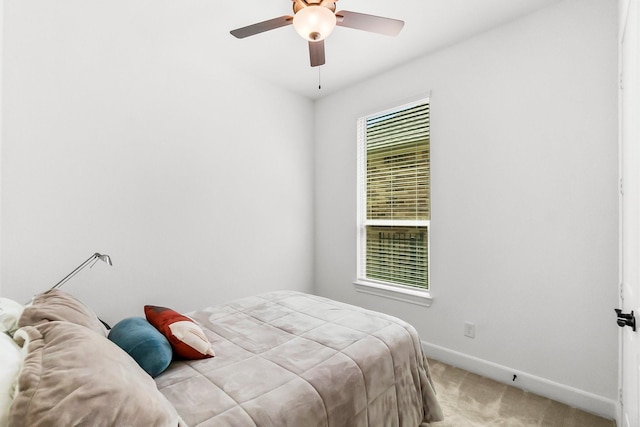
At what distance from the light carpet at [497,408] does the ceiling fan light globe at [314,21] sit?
2.47 m

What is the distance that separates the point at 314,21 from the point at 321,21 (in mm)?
39

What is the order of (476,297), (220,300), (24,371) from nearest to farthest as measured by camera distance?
(24,371) < (476,297) < (220,300)

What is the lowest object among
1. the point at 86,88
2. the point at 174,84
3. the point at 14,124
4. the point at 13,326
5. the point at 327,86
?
the point at 13,326

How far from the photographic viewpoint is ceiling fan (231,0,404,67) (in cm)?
167

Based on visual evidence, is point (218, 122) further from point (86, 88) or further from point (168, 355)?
point (168, 355)

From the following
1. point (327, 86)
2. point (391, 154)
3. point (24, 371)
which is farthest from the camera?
point (327, 86)

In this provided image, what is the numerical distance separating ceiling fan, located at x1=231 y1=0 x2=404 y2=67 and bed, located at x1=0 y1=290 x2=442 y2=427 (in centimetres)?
174

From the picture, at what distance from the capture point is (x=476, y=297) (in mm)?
2527

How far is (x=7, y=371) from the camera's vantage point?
0.83 m

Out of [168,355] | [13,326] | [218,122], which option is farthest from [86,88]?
[168,355]

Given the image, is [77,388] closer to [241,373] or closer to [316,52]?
[241,373]

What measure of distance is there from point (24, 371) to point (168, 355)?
65cm

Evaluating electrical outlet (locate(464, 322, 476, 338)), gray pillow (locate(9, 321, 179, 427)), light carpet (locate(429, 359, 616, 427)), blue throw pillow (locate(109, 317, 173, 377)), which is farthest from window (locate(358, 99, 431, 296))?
gray pillow (locate(9, 321, 179, 427))

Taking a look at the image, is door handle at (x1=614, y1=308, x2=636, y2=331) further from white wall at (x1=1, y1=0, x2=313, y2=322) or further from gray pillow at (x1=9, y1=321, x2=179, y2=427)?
white wall at (x1=1, y1=0, x2=313, y2=322)
